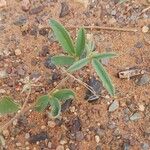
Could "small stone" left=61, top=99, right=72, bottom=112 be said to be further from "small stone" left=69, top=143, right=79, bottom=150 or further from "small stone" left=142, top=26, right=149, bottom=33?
"small stone" left=142, top=26, right=149, bottom=33

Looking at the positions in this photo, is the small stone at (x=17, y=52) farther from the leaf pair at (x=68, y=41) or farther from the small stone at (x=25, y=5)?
the leaf pair at (x=68, y=41)

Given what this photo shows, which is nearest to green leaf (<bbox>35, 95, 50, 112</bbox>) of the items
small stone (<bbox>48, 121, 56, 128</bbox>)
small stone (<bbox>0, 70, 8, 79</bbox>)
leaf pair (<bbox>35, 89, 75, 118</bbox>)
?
leaf pair (<bbox>35, 89, 75, 118</bbox>)

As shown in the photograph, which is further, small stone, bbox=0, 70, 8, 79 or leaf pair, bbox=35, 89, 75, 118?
small stone, bbox=0, 70, 8, 79

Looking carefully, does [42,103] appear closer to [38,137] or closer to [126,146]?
[38,137]

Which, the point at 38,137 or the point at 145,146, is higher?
the point at 38,137

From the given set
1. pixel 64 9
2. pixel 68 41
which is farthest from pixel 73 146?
pixel 64 9

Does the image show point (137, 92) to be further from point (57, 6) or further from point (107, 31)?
point (57, 6)
